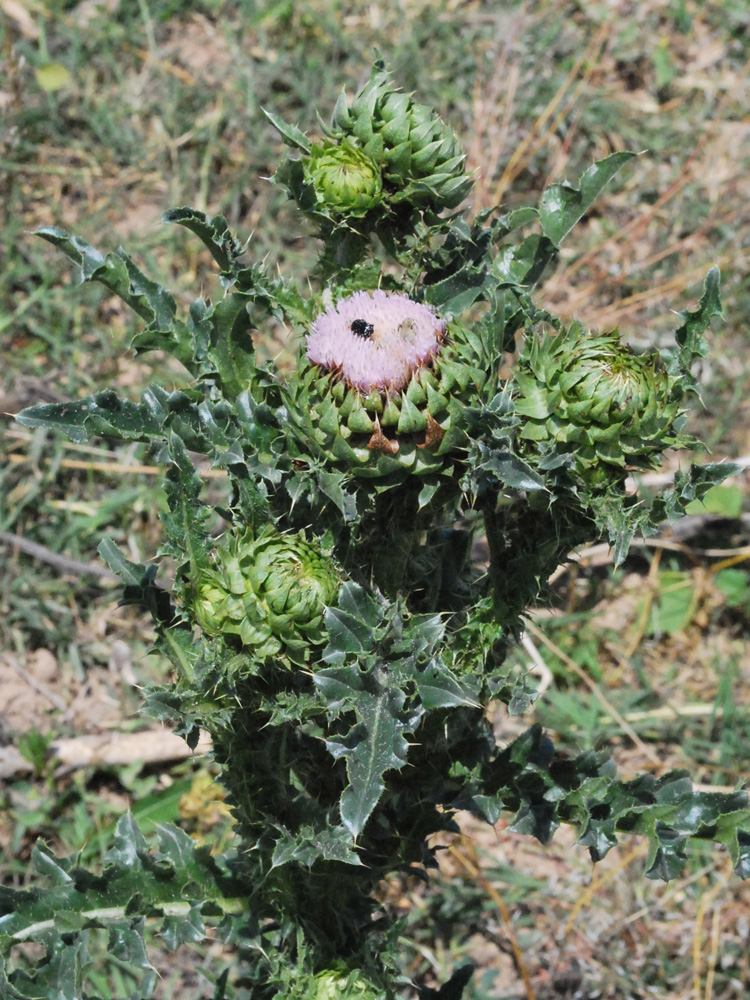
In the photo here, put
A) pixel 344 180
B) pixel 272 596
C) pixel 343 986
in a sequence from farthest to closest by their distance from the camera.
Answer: pixel 343 986 < pixel 344 180 < pixel 272 596

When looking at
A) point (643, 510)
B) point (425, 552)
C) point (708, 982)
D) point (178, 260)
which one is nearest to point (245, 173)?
point (178, 260)

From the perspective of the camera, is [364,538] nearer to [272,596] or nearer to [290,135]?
[272,596]

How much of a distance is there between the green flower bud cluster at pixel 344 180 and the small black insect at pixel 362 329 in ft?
1.30

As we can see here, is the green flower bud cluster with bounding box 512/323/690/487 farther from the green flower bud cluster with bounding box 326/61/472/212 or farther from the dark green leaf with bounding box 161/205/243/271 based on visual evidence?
the dark green leaf with bounding box 161/205/243/271

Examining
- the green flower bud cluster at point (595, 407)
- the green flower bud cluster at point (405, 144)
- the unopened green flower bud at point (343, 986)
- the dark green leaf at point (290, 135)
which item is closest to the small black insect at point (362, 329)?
the green flower bud cluster at point (595, 407)

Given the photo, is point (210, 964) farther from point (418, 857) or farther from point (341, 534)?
point (341, 534)

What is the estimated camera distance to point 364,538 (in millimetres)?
2740

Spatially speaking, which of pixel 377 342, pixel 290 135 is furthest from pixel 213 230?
pixel 377 342

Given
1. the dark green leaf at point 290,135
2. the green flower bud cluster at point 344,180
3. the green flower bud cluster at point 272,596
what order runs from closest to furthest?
the green flower bud cluster at point 272,596 < the green flower bud cluster at point 344,180 < the dark green leaf at point 290,135

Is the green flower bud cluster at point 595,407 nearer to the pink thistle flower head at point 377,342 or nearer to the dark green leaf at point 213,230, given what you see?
the pink thistle flower head at point 377,342

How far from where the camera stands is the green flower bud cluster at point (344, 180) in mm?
2652

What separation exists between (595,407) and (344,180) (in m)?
0.85

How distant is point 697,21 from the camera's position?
7207 mm

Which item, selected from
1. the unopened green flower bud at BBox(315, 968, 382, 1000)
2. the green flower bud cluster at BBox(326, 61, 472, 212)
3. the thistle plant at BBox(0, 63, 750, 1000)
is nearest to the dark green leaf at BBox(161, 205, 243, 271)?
the thistle plant at BBox(0, 63, 750, 1000)
